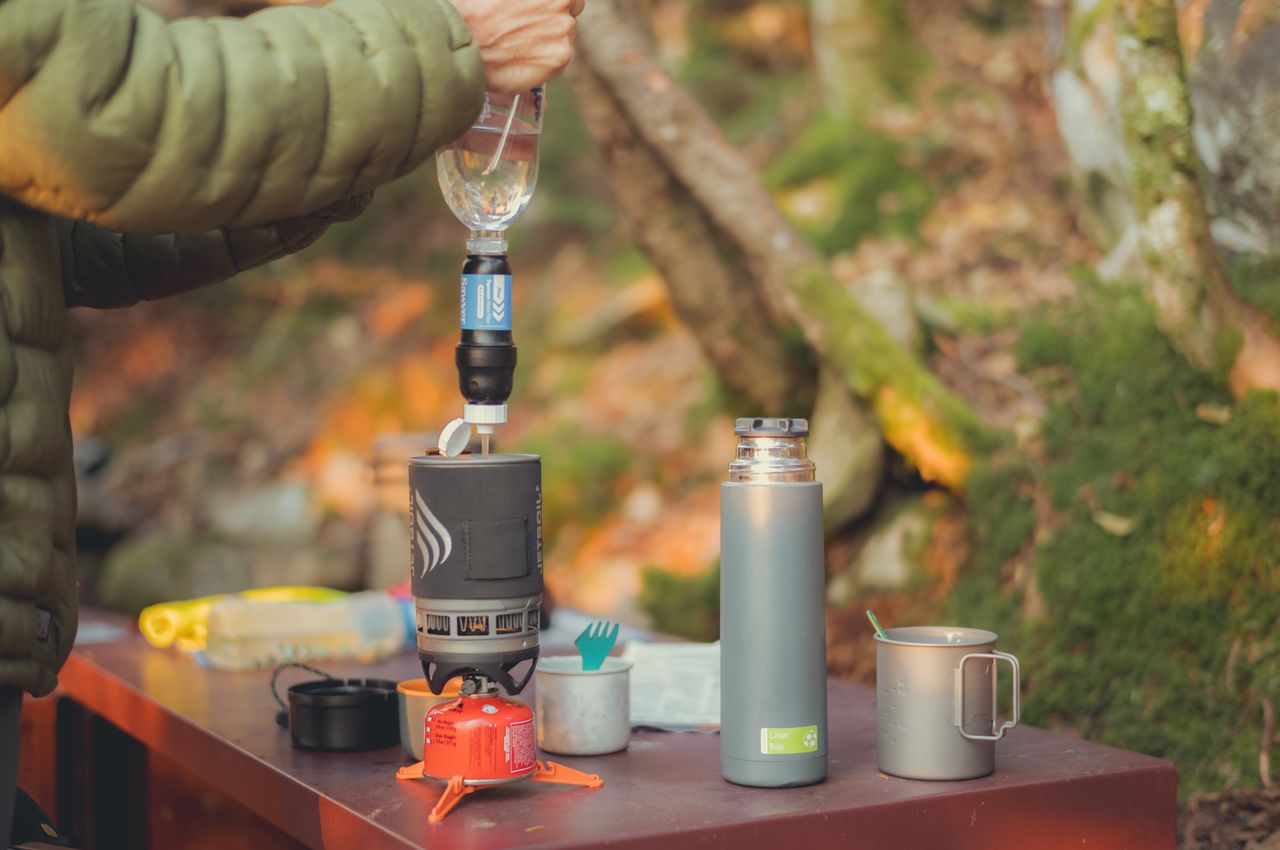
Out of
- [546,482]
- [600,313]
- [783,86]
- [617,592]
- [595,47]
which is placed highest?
[783,86]

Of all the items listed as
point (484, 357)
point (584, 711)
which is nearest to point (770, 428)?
point (484, 357)

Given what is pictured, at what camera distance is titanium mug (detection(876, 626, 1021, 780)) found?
5.22ft

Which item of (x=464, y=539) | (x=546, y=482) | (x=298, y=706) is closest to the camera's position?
(x=464, y=539)

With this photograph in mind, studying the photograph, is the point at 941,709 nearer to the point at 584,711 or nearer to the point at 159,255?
the point at 584,711

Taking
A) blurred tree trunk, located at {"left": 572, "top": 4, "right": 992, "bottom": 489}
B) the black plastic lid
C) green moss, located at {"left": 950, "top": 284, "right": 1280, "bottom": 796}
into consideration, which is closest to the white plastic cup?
the black plastic lid

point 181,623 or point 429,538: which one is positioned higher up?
point 429,538

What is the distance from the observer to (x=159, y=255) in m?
1.73

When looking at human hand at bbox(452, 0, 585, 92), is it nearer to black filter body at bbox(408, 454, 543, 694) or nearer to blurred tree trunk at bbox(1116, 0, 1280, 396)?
black filter body at bbox(408, 454, 543, 694)

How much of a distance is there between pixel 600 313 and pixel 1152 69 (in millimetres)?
3564

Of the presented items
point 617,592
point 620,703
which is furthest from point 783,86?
point 620,703

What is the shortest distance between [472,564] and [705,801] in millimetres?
382

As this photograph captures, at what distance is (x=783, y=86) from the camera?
633 cm

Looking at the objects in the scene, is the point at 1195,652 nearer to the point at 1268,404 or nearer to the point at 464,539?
the point at 1268,404

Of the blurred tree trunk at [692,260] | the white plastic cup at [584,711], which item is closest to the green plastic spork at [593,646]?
the white plastic cup at [584,711]
